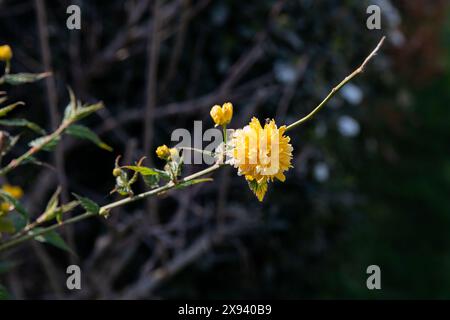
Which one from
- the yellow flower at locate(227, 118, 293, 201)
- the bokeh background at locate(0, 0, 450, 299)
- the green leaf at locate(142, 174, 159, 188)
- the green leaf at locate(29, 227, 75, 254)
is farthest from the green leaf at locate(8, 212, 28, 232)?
the bokeh background at locate(0, 0, 450, 299)

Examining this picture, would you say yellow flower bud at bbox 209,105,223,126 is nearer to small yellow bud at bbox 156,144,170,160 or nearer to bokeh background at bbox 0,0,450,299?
small yellow bud at bbox 156,144,170,160

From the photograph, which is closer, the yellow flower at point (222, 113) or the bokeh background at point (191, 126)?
the yellow flower at point (222, 113)

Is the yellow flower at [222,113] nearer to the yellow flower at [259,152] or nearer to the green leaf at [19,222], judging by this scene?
the yellow flower at [259,152]

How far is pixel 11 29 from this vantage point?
2010mm

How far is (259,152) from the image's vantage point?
30.0 inches

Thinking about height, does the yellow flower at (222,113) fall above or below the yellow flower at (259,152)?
above

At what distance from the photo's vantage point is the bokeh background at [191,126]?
1987 mm

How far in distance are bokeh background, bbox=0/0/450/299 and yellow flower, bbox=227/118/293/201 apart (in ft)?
3.18

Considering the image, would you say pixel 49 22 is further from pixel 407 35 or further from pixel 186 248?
pixel 407 35

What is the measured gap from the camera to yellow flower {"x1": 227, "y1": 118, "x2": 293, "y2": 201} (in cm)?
76

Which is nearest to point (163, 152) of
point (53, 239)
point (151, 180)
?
point (151, 180)

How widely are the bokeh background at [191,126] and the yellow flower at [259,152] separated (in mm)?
969

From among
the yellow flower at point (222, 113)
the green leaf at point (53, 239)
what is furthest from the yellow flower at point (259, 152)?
the green leaf at point (53, 239)

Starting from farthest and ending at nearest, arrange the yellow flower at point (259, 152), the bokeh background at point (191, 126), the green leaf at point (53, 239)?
the bokeh background at point (191, 126), the green leaf at point (53, 239), the yellow flower at point (259, 152)
